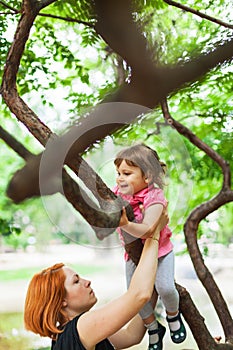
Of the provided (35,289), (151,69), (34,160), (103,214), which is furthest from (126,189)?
(151,69)

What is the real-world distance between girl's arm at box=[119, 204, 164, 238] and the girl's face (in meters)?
0.06

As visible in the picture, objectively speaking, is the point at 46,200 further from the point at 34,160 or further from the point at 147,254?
the point at 34,160

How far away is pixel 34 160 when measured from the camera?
1.87m

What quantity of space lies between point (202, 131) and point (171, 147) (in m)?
1.32

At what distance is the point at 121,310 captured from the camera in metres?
1.14

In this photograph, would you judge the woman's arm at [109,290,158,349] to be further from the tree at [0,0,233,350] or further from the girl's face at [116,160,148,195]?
the girl's face at [116,160,148,195]

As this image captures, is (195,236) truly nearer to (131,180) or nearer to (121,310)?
(131,180)

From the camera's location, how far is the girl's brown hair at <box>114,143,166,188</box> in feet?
4.13

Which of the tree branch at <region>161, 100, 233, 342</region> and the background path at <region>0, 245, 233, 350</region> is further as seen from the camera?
the background path at <region>0, 245, 233, 350</region>

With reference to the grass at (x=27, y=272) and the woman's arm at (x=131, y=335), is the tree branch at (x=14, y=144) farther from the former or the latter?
the grass at (x=27, y=272)

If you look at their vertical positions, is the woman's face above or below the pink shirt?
below

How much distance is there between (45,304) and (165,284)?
29 centimetres

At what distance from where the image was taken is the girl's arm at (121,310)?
3.73 feet

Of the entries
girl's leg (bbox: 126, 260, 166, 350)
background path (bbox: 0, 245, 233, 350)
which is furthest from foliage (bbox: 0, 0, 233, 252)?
girl's leg (bbox: 126, 260, 166, 350)
